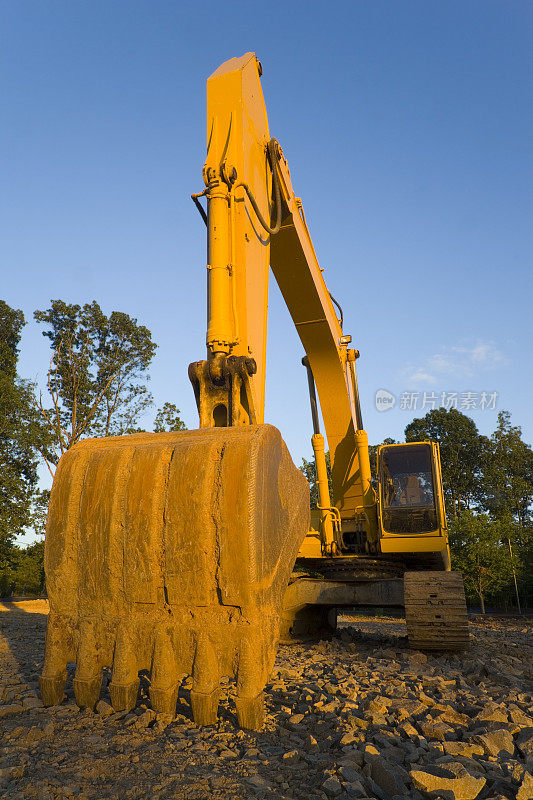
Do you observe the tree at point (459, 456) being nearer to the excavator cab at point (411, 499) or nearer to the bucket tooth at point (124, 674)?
the excavator cab at point (411, 499)

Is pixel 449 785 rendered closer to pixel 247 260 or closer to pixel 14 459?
pixel 247 260

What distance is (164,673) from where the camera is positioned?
8.11 ft

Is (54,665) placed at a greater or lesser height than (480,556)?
greater

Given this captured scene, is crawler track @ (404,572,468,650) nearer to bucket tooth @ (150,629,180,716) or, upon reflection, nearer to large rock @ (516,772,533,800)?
bucket tooth @ (150,629,180,716)

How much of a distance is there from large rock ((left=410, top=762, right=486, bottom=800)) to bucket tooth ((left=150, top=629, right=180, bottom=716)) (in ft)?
3.68

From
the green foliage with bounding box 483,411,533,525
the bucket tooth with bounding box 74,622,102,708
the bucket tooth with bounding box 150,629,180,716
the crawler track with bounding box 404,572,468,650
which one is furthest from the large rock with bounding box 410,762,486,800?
the green foliage with bounding box 483,411,533,525

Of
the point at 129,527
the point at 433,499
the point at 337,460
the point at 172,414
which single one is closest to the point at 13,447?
the point at 172,414

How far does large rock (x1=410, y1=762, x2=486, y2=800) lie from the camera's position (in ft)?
5.97

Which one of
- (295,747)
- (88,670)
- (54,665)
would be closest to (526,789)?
(295,747)

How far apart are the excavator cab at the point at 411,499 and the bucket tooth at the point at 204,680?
468 cm

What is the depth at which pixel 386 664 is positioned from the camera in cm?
479

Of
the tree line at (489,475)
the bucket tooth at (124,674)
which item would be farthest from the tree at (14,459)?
the bucket tooth at (124,674)

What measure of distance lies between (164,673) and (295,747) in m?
0.68

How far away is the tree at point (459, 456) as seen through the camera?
101ft
